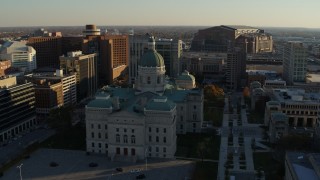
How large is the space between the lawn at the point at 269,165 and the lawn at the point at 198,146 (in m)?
9.26

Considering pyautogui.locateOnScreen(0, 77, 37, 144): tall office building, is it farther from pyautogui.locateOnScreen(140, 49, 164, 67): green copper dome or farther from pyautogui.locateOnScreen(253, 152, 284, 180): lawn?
pyautogui.locateOnScreen(253, 152, 284, 180): lawn

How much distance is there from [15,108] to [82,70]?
163 ft

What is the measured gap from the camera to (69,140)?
105250mm

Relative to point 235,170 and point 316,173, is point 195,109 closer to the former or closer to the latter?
point 235,170

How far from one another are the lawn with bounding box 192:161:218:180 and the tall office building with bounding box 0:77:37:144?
5302 cm

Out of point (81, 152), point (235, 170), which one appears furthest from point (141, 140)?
point (235, 170)

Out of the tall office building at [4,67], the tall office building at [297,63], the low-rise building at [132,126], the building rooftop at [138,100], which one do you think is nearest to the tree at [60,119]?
the low-rise building at [132,126]

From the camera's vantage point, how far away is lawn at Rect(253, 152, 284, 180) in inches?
3127

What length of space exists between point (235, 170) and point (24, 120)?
64.0m

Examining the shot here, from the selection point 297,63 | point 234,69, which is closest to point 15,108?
point 234,69

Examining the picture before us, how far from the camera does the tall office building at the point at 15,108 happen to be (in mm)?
107000

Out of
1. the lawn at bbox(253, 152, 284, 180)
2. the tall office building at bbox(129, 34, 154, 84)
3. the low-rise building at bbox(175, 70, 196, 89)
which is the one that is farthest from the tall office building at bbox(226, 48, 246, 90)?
the lawn at bbox(253, 152, 284, 180)

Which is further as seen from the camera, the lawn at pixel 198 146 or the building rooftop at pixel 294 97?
the building rooftop at pixel 294 97

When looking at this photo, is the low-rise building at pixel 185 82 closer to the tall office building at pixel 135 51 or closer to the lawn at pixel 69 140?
the lawn at pixel 69 140
